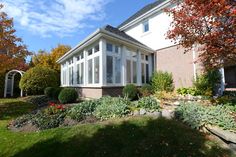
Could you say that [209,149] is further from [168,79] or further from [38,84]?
[38,84]

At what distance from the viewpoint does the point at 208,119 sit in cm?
528

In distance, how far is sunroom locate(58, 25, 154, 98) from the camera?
32.9 ft

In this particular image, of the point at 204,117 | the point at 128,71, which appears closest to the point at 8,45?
the point at 128,71

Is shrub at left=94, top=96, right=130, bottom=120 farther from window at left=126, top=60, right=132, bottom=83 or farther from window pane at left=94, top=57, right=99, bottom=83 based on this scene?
window at left=126, top=60, right=132, bottom=83

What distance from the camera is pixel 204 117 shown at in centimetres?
537

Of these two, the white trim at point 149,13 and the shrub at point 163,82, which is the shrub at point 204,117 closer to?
the shrub at point 163,82

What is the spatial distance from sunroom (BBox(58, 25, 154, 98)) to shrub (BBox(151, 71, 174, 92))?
1.13 m

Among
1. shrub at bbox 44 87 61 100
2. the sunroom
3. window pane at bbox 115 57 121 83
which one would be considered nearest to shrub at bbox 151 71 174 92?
the sunroom

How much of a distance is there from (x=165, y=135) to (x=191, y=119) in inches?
49.4

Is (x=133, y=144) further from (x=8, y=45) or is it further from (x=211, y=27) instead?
(x=8, y=45)

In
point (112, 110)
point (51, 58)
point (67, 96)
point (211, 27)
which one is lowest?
point (112, 110)

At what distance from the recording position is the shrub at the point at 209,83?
921 cm

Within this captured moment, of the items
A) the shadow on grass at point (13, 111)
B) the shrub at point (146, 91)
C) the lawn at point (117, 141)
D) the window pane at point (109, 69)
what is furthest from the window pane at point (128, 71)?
the shadow on grass at point (13, 111)

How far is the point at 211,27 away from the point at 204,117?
112 inches
